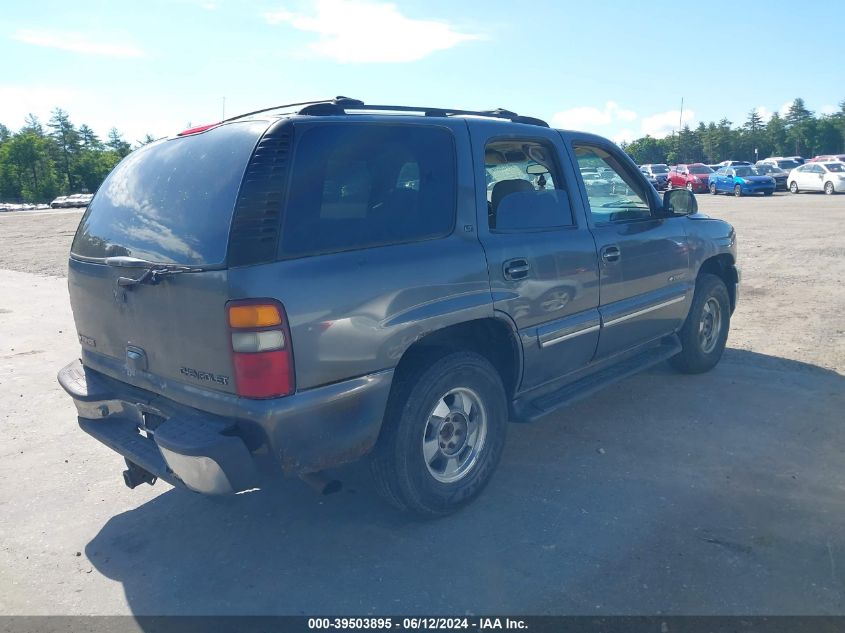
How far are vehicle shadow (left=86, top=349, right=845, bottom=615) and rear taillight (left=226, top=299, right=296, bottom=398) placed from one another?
38.8 inches

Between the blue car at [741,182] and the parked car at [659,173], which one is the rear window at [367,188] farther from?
the parked car at [659,173]

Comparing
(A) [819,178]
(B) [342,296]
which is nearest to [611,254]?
(B) [342,296]

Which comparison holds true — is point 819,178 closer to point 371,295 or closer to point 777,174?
point 777,174

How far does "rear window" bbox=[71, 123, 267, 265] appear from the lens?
114 inches

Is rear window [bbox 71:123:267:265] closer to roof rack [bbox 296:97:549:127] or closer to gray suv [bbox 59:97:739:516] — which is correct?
gray suv [bbox 59:97:739:516]

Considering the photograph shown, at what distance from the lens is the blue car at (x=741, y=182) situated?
3194cm

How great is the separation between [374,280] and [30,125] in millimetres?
102559

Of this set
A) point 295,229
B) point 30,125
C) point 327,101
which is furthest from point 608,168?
point 30,125

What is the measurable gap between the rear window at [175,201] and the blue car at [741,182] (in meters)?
33.4

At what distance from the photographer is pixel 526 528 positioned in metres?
3.49

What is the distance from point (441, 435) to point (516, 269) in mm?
983

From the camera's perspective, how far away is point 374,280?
3.05m

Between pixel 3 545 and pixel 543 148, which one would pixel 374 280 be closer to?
pixel 543 148

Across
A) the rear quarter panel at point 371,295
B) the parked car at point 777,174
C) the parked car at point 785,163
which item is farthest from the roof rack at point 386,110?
the parked car at point 785,163
